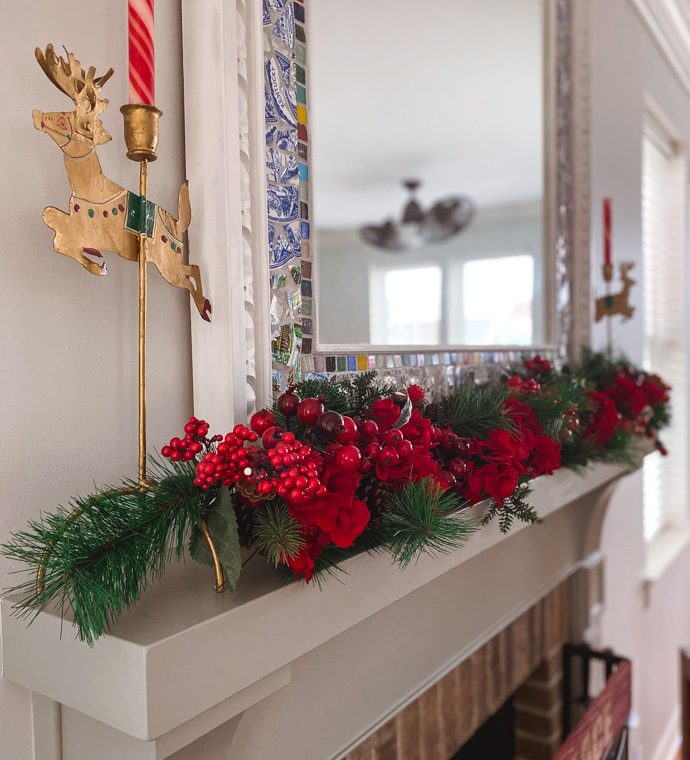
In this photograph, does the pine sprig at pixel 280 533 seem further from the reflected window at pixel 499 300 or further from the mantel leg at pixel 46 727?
the reflected window at pixel 499 300

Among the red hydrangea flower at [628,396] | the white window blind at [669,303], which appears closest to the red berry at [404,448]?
the red hydrangea flower at [628,396]

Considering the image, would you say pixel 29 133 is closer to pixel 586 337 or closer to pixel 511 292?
pixel 511 292

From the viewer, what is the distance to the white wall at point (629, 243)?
1.75 m

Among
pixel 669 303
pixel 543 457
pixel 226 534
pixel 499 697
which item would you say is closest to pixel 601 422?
pixel 543 457

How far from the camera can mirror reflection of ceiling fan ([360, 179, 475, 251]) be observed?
121cm

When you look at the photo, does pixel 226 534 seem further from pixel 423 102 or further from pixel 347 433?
pixel 423 102

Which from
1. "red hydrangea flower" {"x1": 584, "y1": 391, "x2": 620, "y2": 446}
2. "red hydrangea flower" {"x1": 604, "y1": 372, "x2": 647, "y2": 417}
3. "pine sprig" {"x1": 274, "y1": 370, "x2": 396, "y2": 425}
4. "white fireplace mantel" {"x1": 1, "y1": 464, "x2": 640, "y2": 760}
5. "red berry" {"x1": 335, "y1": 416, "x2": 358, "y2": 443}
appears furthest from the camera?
"red hydrangea flower" {"x1": 604, "y1": 372, "x2": 647, "y2": 417}

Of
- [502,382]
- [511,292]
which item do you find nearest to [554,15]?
[511,292]

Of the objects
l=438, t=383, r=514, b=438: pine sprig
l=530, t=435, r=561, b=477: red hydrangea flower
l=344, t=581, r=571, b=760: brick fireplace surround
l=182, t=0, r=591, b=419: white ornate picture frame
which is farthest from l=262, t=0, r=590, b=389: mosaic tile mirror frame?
l=344, t=581, r=571, b=760: brick fireplace surround

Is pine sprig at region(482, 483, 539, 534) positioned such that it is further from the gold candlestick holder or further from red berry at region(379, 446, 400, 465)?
the gold candlestick holder

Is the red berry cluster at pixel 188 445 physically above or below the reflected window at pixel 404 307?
below

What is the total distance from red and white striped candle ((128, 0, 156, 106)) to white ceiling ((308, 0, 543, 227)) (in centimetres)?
29

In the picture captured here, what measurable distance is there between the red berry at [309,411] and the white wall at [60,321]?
0.16 m

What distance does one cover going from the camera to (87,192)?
1.79 feet
